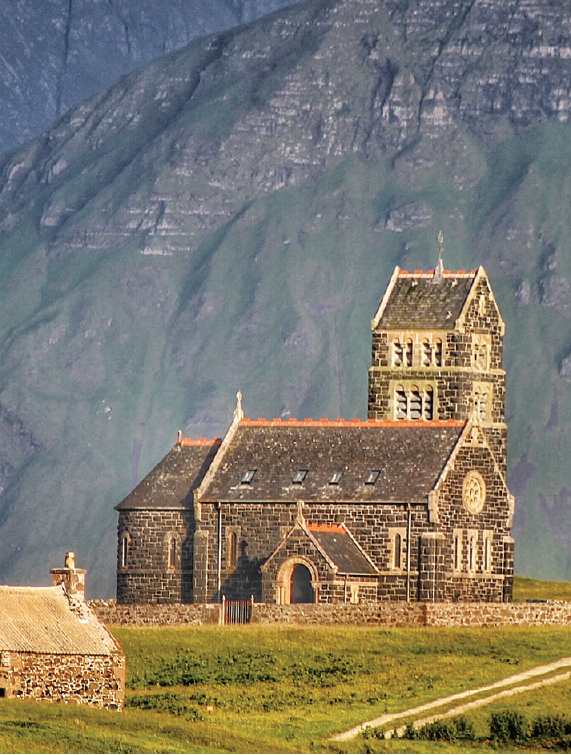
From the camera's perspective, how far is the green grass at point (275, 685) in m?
84.4

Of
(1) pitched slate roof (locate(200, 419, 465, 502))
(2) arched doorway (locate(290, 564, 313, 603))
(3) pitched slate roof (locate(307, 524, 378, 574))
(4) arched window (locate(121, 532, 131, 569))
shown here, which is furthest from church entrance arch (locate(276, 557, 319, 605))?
(4) arched window (locate(121, 532, 131, 569))

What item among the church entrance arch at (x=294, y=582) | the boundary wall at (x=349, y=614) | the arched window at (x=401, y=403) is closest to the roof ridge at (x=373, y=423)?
the arched window at (x=401, y=403)

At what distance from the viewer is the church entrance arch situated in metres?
117

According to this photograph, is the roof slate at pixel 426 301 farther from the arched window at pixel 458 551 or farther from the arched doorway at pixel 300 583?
the arched doorway at pixel 300 583

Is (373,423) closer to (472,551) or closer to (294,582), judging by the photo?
(472,551)

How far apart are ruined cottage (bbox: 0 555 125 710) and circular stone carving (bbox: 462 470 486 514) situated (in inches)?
1220

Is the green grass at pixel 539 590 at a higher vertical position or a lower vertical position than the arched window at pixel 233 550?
lower

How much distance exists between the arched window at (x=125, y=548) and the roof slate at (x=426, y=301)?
16083 mm

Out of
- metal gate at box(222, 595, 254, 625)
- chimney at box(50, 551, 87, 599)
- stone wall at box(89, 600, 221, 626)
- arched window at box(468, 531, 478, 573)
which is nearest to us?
chimney at box(50, 551, 87, 599)

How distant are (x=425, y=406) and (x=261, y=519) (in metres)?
12.1

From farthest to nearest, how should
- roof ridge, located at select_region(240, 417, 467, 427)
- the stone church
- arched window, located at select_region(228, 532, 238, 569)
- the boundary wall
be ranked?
roof ridge, located at select_region(240, 417, 467, 427), arched window, located at select_region(228, 532, 238, 569), the stone church, the boundary wall

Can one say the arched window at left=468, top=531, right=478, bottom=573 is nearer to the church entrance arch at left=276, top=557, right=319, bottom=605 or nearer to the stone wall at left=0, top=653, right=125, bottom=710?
the church entrance arch at left=276, top=557, right=319, bottom=605

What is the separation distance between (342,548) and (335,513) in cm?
208

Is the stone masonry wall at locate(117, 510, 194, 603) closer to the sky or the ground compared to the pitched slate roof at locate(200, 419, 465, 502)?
closer to the ground
